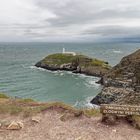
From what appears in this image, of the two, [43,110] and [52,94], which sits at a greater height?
[43,110]

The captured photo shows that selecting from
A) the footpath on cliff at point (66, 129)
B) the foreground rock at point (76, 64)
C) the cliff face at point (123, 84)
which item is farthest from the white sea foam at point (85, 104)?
the footpath on cliff at point (66, 129)

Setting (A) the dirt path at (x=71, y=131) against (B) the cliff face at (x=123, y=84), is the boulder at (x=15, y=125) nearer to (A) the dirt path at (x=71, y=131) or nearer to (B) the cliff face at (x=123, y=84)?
(A) the dirt path at (x=71, y=131)

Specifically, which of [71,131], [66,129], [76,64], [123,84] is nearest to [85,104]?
[123,84]

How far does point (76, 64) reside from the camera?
372 ft

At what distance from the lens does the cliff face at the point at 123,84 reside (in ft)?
177

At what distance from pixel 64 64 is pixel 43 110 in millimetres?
94791

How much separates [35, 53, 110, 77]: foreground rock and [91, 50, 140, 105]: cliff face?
35647mm

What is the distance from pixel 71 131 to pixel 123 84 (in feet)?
135

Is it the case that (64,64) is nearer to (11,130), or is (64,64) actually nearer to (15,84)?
(15,84)

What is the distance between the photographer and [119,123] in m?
18.5

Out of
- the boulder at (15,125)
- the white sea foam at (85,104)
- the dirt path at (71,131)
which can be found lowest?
the white sea foam at (85,104)

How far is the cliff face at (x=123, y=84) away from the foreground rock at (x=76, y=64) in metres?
35.6

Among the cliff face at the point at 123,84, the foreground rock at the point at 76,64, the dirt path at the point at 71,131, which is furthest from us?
the foreground rock at the point at 76,64

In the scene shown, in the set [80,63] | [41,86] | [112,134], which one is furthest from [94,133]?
[80,63]
